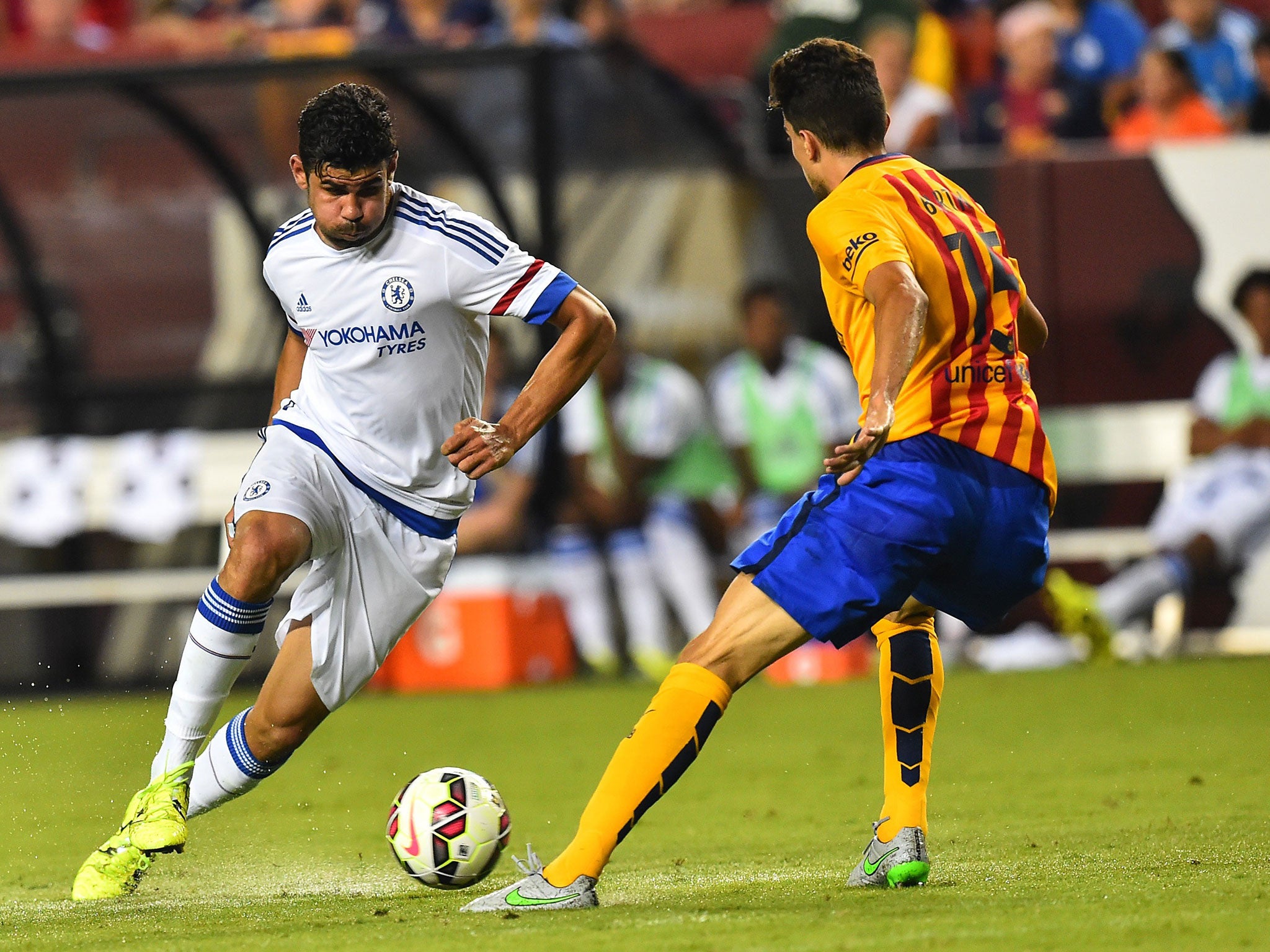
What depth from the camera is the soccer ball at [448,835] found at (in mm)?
4727

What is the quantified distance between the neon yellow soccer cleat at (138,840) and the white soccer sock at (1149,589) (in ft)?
23.5

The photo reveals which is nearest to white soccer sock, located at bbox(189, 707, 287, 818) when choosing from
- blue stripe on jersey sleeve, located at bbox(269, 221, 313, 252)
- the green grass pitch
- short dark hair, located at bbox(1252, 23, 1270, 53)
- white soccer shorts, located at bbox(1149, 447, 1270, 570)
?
the green grass pitch

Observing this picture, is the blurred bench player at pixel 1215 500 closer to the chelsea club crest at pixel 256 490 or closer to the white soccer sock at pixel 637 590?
the white soccer sock at pixel 637 590

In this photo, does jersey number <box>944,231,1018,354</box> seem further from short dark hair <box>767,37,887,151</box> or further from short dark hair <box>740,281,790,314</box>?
short dark hair <box>740,281,790,314</box>

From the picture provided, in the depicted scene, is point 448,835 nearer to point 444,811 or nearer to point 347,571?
point 444,811

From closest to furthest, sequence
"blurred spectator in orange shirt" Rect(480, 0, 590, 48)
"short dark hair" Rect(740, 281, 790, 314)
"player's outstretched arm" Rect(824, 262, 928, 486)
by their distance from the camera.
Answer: "player's outstretched arm" Rect(824, 262, 928, 486) < "short dark hair" Rect(740, 281, 790, 314) < "blurred spectator in orange shirt" Rect(480, 0, 590, 48)

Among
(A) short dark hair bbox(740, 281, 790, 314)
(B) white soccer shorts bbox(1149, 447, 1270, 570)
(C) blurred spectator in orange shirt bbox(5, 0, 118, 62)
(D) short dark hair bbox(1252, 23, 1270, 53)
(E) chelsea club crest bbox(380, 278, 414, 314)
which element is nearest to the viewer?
(E) chelsea club crest bbox(380, 278, 414, 314)

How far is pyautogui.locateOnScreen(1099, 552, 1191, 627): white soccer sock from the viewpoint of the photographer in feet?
35.7

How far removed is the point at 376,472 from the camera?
5.08 m

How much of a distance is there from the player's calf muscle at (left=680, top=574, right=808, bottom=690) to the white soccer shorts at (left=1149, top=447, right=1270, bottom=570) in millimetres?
7111

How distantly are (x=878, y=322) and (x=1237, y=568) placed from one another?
24.0ft

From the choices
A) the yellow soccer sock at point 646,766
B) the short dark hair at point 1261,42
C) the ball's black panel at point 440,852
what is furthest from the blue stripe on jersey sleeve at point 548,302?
the short dark hair at point 1261,42

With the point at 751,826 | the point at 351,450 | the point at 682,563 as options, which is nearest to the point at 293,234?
the point at 351,450

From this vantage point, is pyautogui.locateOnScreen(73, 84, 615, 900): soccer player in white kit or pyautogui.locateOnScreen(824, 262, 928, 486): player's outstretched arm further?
pyautogui.locateOnScreen(73, 84, 615, 900): soccer player in white kit
